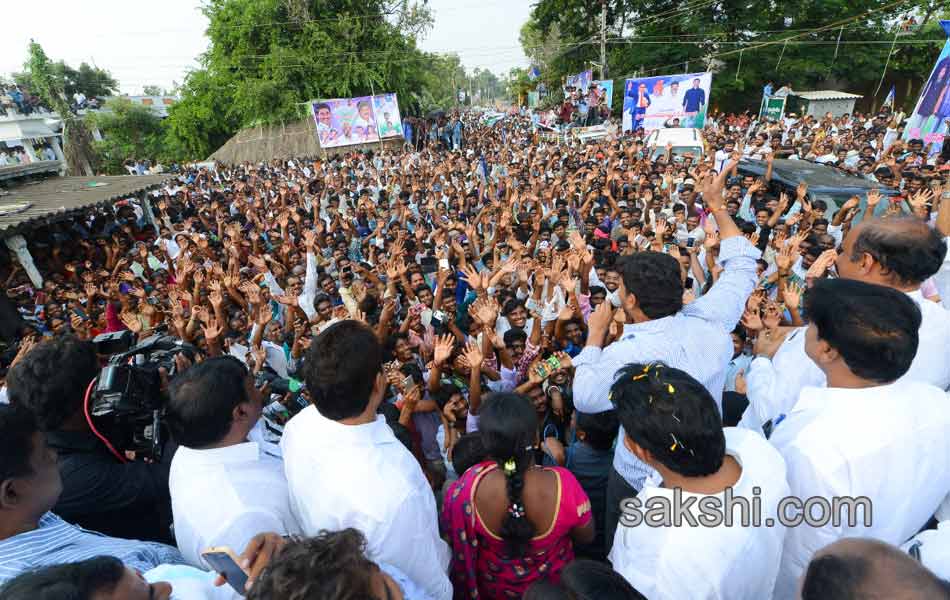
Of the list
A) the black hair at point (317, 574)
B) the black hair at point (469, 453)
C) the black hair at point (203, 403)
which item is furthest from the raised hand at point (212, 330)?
the black hair at point (317, 574)

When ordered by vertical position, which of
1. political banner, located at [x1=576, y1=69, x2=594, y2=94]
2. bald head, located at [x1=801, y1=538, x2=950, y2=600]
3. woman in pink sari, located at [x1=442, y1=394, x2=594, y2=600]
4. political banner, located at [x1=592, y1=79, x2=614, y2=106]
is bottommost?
woman in pink sari, located at [x1=442, y1=394, x2=594, y2=600]

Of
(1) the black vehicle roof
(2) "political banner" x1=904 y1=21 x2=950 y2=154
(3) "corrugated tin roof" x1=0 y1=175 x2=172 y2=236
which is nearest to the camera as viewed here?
(1) the black vehicle roof

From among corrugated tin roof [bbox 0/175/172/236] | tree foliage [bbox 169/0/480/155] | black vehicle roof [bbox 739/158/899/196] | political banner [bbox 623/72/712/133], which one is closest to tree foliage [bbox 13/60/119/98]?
tree foliage [bbox 169/0/480/155]

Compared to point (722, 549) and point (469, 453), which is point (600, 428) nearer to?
Answer: point (469, 453)

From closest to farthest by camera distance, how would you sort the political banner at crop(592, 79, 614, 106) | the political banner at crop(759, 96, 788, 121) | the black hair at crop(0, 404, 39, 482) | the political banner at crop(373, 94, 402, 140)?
the black hair at crop(0, 404, 39, 482) → the political banner at crop(592, 79, 614, 106) → the political banner at crop(759, 96, 788, 121) → the political banner at crop(373, 94, 402, 140)

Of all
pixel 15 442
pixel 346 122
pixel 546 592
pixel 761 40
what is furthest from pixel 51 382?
pixel 761 40

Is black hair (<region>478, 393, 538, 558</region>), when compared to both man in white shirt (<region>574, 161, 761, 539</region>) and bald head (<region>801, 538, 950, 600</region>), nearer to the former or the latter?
man in white shirt (<region>574, 161, 761, 539</region>)

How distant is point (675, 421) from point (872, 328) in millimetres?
693

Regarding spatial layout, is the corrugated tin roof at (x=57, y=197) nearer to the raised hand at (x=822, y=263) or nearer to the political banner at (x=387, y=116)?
the raised hand at (x=822, y=263)

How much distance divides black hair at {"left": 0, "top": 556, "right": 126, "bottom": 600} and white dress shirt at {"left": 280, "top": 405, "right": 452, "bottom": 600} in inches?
20.4

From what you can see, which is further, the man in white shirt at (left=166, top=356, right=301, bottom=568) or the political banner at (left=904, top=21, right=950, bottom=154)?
the political banner at (left=904, top=21, right=950, bottom=154)

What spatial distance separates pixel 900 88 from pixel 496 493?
3517 centimetres

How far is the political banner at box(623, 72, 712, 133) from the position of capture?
47.7 ft

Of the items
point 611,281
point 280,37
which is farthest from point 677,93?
point 280,37
